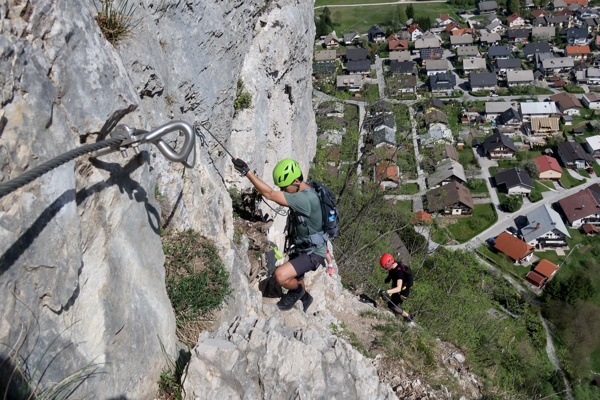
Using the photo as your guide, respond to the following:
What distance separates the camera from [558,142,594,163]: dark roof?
52.0 m

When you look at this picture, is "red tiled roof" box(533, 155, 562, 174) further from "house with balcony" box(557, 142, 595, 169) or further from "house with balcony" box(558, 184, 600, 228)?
"house with balcony" box(558, 184, 600, 228)

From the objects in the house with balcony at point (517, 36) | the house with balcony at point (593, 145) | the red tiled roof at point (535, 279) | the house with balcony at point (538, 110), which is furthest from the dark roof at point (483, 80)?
the red tiled roof at point (535, 279)

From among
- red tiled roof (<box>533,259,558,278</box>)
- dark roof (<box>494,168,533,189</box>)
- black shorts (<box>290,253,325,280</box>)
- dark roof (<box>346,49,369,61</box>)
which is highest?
black shorts (<box>290,253,325,280</box>)

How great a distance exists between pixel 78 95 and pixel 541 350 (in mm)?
32833

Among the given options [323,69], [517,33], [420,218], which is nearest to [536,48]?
[517,33]

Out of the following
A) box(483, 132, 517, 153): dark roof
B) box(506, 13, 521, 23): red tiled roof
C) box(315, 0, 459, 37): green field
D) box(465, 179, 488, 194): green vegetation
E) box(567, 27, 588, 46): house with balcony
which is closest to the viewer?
box(465, 179, 488, 194): green vegetation

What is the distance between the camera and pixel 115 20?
679 centimetres

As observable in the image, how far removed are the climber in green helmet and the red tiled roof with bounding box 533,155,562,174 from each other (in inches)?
1882

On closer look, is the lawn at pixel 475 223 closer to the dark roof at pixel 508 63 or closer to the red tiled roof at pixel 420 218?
the red tiled roof at pixel 420 218

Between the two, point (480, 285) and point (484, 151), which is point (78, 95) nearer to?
point (480, 285)

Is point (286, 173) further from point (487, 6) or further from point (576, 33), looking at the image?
point (487, 6)

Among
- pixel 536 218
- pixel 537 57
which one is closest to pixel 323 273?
pixel 536 218

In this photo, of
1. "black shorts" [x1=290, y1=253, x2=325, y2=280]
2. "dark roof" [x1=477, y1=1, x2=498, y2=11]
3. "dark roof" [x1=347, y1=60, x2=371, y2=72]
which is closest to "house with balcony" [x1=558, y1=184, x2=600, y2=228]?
"dark roof" [x1=347, y1=60, x2=371, y2=72]

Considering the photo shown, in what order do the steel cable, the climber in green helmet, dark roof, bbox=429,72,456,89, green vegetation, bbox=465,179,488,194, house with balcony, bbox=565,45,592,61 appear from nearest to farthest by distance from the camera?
the steel cable → the climber in green helmet → green vegetation, bbox=465,179,488,194 → dark roof, bbox=429,72,456,89 → house with balcony, bbox=565,45,592,61
